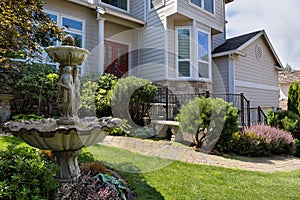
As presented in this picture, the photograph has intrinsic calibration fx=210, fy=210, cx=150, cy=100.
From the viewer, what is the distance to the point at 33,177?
6.47ft

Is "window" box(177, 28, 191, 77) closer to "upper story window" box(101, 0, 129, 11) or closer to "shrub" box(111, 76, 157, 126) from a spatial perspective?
"shrub" box(111, 76, 157, 126)

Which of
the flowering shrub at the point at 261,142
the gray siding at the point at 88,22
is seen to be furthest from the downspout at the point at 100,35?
the flowering shrub at the point at 261,142

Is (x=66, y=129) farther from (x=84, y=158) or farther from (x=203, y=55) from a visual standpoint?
(x=203, y=55)

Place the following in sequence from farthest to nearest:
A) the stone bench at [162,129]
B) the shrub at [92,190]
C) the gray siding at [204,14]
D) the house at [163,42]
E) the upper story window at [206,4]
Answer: the upper story window at [206,4]
the gray siding at [204,14]
the house at [163,42]
the stone bench at [162,129]
the shrub at [92,190]

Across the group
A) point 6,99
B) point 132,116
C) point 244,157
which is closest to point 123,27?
point 132,116

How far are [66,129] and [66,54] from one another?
109 centimetres

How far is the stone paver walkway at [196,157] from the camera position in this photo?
4.61 m

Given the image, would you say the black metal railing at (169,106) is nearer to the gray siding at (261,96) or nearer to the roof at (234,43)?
the gray siding at (261,96)

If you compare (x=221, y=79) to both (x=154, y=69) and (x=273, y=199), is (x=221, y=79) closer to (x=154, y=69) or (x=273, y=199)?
(x=154, y=69)

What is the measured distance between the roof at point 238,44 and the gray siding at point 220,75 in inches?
16.2

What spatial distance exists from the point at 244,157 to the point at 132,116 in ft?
12.5

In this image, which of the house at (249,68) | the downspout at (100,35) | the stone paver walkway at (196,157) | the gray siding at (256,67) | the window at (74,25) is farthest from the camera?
the gray siding at (256,67)

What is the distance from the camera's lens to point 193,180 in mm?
3539

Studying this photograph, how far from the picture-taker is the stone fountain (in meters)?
2.33
